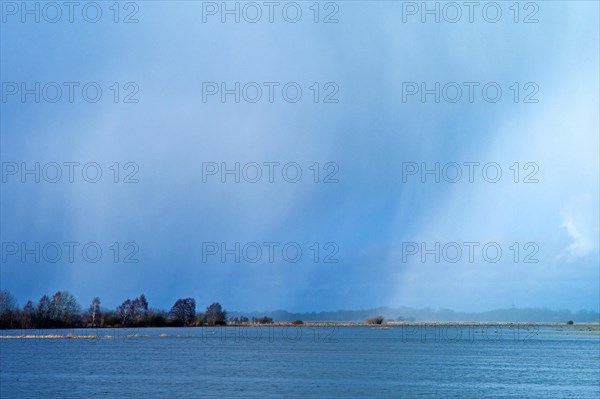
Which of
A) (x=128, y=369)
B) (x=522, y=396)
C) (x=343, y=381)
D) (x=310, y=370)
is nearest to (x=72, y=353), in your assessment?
(x=128, y=369)

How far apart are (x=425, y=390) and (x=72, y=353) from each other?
6686 centimetres

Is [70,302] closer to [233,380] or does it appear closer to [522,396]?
[233,380]

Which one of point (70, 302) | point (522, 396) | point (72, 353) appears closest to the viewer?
point (522, 396)

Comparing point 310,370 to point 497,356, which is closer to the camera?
point 310,370

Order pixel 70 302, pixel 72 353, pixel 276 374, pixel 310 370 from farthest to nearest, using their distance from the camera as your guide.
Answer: pixel 70 302
pixel 72 353
pixel 310 370
pixel 276 374

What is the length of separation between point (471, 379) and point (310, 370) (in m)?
18.5

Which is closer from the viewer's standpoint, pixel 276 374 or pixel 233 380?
pixel 233 380

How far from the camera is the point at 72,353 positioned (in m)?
113

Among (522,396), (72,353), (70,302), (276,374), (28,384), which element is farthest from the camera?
(70,302)

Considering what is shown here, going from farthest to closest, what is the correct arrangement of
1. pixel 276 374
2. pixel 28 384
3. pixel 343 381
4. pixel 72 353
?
pixel 72 353 → pixel 276 374 → pixel 343 381 → pixel 28 384

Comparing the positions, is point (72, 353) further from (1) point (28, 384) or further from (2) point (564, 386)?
(2) point (564, 386)

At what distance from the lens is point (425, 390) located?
6538 cm

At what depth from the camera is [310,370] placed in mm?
83438

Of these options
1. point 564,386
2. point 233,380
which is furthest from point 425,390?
point 233,380
